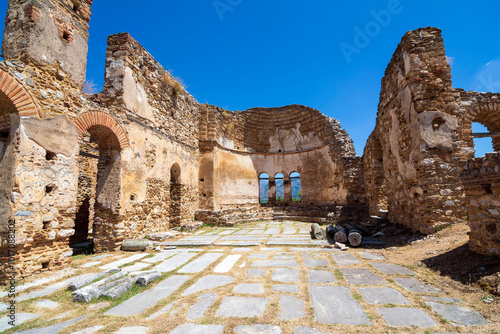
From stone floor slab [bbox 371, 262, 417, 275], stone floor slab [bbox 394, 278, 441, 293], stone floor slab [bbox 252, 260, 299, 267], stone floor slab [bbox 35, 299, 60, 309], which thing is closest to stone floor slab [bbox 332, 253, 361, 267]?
stone floor slab [bbox 371, 262, 417, 275]

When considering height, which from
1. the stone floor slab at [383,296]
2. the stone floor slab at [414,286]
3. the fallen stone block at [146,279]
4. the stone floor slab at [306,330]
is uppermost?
the fallen stone block at [146,279]

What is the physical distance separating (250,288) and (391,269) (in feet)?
8.90

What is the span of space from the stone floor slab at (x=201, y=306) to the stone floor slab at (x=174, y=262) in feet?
5.50

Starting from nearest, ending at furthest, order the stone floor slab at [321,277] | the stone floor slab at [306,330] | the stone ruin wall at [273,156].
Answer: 1. the stone floor slab at [306,330]
2. the stone floor slab at [321,277]
3. the stone ruin wall at [273,156]

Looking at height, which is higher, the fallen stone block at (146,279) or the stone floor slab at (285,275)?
the fallen stone block at (146,279)

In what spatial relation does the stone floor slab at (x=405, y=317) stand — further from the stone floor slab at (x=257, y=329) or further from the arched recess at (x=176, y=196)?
the arched recess at (x=176, y=196)

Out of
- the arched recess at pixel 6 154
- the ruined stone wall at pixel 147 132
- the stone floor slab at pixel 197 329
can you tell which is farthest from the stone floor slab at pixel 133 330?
the ruined stone wall at pixel 147 132

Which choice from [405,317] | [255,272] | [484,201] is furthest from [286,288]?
[484,201]

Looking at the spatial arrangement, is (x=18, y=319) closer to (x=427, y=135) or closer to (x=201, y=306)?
(x=201, y=306)

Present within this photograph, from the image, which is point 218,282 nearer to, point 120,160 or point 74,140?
point 74,140

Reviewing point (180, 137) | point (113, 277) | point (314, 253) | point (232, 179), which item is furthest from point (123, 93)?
point (232, 179)

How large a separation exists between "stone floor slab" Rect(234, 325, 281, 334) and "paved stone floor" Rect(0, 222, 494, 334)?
10 mm

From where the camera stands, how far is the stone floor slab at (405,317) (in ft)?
8.19

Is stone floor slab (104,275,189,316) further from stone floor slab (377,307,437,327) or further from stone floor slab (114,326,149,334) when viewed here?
stone floor slab (377,307,437,327)
